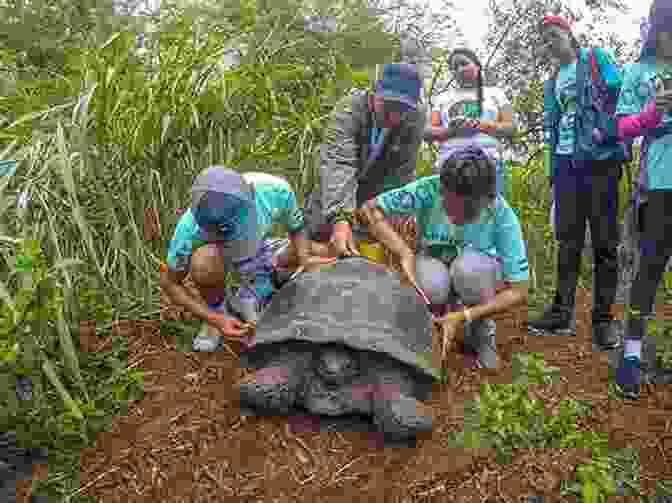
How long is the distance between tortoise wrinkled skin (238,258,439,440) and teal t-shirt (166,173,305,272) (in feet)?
1.29

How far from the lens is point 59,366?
2006 mm

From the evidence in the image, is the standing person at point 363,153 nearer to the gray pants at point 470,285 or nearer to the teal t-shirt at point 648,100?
the gray pants at point 470,285

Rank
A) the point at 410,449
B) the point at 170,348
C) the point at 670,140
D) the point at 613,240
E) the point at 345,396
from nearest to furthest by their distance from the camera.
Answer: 1. the point at 410,449
2. the point at 345,396
3. the point at 670,140
4. the point at 170,348
5. the point at 613,240

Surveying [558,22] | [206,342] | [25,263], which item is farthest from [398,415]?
[558,22]

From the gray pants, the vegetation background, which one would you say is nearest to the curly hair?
the gray pants

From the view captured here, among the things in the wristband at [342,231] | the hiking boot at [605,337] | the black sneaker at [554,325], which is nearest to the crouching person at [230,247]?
the wristband at [342,231]

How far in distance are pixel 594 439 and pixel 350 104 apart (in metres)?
1.79

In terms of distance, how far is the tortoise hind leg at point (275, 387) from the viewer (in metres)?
1.80

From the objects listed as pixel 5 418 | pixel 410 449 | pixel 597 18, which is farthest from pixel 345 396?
pixel 597 18

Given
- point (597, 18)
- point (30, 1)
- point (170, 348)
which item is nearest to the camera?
point (170, 348)

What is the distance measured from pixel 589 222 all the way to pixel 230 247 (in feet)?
5.58

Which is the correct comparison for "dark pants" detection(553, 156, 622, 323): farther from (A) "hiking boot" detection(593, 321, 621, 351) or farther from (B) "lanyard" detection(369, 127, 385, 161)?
(B) "lanyard" detection(369, 127, 385, 161)

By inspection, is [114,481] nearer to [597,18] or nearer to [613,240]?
[613,240]

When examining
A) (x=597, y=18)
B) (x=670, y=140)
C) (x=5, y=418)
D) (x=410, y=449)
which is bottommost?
(x=410, y=449)
